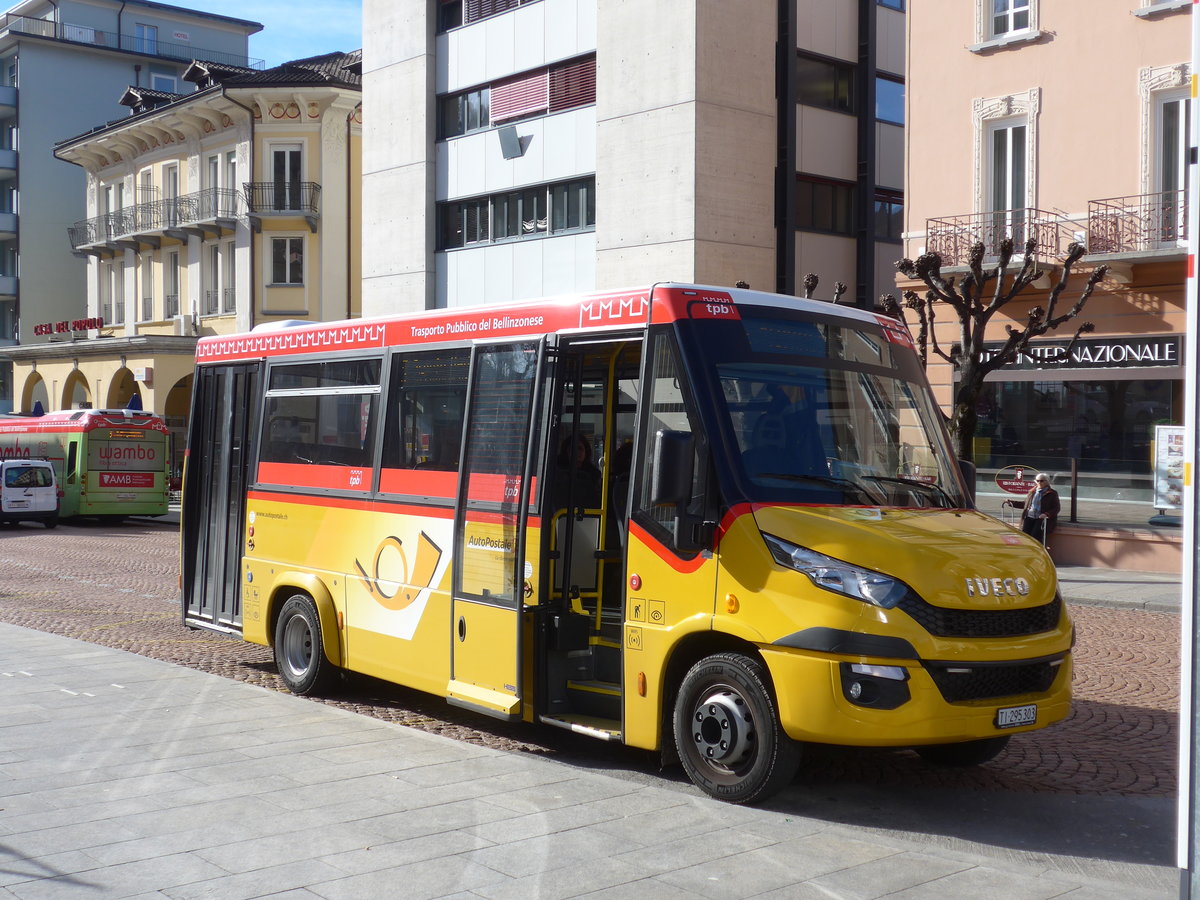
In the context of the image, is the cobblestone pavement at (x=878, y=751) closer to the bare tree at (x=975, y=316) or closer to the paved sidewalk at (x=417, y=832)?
the paved sidewalk at (x=417, y=832)

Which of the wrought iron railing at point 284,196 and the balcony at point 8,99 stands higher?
the balcony at point 8,99

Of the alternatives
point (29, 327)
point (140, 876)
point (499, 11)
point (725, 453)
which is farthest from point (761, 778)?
point (29, 327)

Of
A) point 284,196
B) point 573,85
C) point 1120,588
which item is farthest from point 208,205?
point 1120,588

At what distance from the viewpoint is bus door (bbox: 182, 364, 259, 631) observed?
1111 cm

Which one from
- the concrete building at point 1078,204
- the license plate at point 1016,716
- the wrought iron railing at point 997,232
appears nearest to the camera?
the license plate at point 1016,716

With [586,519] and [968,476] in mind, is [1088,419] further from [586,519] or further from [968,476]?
[586,519]

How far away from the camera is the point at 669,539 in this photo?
7145mm

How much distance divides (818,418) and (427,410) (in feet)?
9.70

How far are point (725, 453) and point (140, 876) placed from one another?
344cm

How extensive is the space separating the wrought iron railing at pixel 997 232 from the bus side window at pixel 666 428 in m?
18.3

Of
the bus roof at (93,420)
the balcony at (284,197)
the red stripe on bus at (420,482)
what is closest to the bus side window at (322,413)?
the red stripe on bus at (420,482)

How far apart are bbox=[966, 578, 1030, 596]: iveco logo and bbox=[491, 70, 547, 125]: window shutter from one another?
26.6m

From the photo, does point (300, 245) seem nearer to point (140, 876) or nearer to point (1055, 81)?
point (1055, 81)

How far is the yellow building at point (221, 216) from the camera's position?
4356 cm
